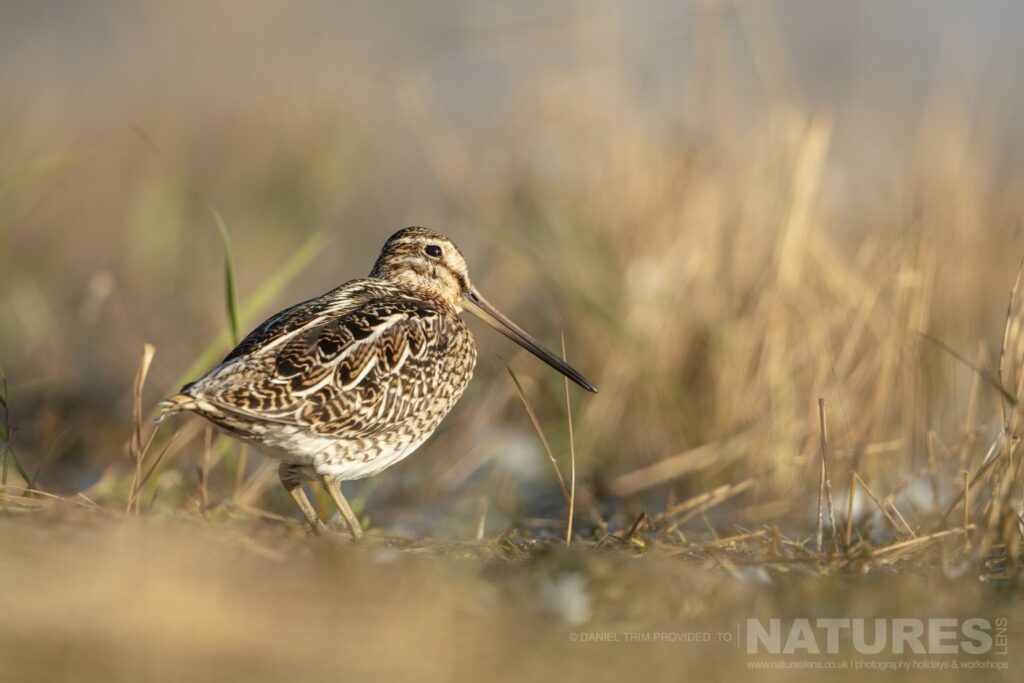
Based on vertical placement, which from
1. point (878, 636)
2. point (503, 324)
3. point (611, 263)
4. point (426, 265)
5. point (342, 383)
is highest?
point (611, 263)

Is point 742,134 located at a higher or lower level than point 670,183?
higher

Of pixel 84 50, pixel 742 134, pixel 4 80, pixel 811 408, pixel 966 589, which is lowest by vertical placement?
pixel 966 589

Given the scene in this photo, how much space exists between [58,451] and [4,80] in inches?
232

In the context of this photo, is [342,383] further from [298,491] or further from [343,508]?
[298,491]

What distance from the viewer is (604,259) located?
6.15m

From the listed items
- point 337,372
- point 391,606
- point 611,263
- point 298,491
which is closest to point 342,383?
point 337,372

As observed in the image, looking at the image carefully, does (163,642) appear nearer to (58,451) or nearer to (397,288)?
(397,288)

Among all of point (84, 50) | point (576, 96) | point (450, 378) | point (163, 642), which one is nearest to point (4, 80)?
point (84, 50)

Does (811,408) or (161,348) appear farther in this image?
(161,348)

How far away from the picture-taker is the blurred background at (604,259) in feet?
17.3

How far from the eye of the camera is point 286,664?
8.92ft

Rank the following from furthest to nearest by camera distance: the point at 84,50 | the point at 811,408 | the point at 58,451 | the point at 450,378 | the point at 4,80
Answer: the point at 84,50 → the point at 4,80 → the point at 58,451 → the point at 811,408 → the point at 450,378

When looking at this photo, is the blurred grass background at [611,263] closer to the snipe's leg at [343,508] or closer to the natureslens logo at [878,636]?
→ the snipe's leg at [343,508]

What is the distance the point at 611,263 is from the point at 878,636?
322 cm
